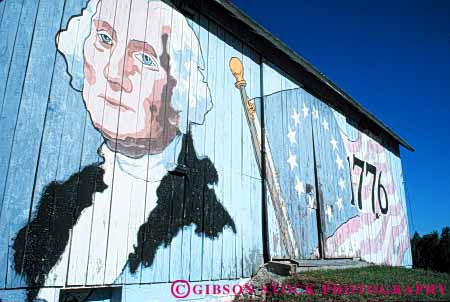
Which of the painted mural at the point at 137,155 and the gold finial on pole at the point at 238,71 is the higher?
the gold finial on pole at the point at 238,71

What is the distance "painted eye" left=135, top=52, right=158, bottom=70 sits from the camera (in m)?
4.31

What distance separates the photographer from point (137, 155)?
4.00m

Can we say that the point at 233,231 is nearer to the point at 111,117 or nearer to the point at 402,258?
the point at 111,117

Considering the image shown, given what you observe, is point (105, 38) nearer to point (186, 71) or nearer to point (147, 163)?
point (186, 71)

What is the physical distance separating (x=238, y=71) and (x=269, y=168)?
1713 millimetres

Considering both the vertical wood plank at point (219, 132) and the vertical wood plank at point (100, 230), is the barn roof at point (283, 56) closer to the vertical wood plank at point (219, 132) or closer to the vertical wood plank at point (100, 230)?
the vertical wood plank at point (219, 132)

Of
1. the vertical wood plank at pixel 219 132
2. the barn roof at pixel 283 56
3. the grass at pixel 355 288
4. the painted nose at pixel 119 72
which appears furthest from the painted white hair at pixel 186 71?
the grass at pixel 355 288

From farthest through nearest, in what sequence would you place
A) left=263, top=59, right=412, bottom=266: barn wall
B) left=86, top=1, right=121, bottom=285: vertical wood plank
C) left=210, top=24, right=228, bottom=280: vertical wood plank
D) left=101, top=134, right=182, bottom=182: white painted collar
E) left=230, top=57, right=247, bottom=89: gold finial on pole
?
left=263, top=59, right=412, bottom=266: barn wall < left=230, top=57, right=247, bottom=89: gold finial on pole < left=210, top=24, right=228, bottom=280: vertical wood plank < left=101, top=134, right=182, bottom=182: white painted collar < left=86, top=1, right=121, bottom=285: vertical wood plank

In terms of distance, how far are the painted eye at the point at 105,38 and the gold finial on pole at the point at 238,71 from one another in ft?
7.20

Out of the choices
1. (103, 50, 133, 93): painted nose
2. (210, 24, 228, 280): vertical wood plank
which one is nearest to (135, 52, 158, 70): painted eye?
(103, 50, 133, 93): painted nose

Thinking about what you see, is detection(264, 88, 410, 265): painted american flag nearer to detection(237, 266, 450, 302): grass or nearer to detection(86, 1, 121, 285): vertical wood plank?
detection(237, 266, 450, 302): grass

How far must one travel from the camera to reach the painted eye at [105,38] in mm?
3943

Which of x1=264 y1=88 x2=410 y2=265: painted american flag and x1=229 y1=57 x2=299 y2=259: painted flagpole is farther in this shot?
x1=264 y1=88 x2=410 y2=265: painted american flag

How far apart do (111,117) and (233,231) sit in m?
2.34
